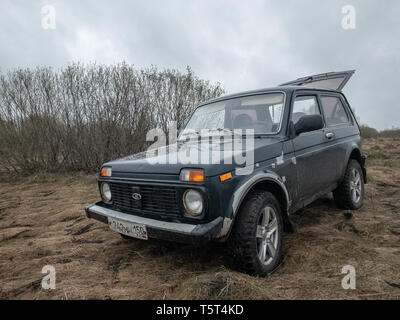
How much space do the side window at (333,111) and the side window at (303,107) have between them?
0.83 feet

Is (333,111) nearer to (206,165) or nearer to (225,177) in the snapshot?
(225,177)

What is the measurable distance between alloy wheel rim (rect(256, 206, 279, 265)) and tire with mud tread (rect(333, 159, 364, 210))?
1999 millimetres

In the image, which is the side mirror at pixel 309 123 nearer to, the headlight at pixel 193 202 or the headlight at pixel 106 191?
the headlight at pixel 193 202

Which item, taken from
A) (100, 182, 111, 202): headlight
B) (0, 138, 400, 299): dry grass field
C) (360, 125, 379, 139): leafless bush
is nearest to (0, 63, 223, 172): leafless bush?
(0, 138, 400, 299): dry grass field

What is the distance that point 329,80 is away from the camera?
19.5 feet

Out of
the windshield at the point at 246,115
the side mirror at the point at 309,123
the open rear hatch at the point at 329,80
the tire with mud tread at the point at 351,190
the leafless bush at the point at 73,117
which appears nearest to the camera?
the side mirror at the point at 309,123

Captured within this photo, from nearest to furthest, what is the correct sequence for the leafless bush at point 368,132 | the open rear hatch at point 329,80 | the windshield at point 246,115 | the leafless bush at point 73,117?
the windshield at point 246,115, the open rear hatch at point 329,80, the leafless bush at point 73,117, the leafless bush at point 368,132

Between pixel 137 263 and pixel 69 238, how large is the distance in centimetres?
130

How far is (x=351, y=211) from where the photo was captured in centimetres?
389

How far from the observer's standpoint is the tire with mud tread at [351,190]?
382cm

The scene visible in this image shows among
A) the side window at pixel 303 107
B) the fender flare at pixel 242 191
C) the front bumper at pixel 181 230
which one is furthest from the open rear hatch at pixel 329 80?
the front bumper at pixel 181 230

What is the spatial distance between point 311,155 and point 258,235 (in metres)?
1.31

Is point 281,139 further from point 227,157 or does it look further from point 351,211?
point 351,211
